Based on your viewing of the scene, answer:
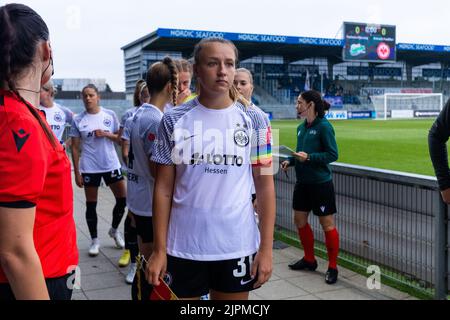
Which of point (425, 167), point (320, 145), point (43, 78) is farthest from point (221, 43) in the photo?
point (425, 167)

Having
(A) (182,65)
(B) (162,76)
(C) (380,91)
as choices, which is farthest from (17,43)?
(C) (380,91)

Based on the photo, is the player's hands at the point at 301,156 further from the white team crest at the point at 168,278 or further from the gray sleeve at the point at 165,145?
the white team crest at the point at 168,278

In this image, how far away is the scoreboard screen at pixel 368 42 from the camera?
55.4 meters

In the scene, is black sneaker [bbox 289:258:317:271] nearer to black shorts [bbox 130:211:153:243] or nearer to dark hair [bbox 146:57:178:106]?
black shorts [bbox 130:211:153:243]

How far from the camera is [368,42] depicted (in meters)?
56.8

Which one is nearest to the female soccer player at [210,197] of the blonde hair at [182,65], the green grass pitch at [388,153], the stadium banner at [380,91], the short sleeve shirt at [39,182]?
the short sleeve shirt at [39,182]

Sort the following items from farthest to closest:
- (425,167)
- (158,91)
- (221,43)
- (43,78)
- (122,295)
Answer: (425,167)
(122,295)
(158,91)
(221,43)
(43,78)

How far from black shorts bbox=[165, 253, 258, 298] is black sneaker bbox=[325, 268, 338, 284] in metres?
2.75

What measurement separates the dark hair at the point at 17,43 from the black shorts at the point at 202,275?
41.1 inches

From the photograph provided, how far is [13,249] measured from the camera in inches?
56.1

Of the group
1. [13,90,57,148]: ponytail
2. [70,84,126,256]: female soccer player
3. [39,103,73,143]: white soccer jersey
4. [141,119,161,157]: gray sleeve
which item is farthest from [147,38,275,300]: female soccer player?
[39,103,73,143]: white soccer jersey
